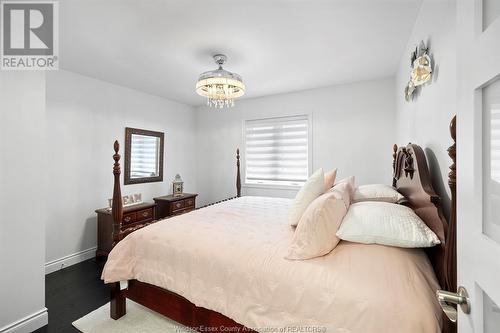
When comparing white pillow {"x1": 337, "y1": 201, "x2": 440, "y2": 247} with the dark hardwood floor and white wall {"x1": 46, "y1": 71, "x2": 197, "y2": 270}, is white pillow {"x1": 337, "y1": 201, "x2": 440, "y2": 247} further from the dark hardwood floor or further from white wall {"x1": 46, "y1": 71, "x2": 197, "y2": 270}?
white wall {"x1": 46, "y1": 71, "x2": 197, "y2": 270}

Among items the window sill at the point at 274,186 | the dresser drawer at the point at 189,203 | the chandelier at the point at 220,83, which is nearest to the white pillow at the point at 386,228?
the chandelier at the point at 220,83

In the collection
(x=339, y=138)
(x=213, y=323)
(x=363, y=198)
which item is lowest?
(x=213, y=323)

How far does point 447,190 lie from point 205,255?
1.48 m

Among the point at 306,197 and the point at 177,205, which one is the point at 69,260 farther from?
the point at 306,197

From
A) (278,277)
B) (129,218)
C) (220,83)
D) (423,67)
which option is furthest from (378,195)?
(129,218)

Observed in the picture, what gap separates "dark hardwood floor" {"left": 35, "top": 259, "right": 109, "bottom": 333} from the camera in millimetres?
1946

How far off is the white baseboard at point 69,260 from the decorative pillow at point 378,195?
11.5ft

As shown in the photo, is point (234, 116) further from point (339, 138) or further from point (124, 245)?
point (124, 245)

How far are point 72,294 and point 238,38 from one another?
9.98 feet

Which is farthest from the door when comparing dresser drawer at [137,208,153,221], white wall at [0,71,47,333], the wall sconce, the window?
dresser drawer at [137,208,153,221]

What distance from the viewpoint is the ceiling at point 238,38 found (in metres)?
1.77

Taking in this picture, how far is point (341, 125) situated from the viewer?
3.60 m

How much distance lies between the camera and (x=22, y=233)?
70.0 inches

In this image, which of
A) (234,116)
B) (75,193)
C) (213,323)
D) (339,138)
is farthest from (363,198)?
(75,193)
